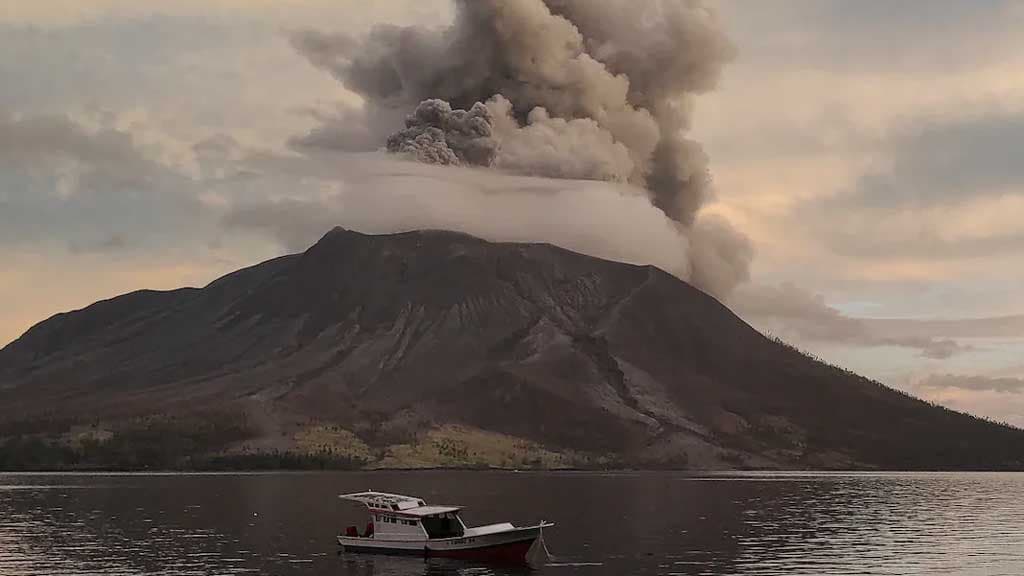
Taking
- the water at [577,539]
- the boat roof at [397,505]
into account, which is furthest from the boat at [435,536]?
the water at [577,539]

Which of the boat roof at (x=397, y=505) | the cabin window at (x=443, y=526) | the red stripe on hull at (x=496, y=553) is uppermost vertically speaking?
the boat roof at (x=397, y=505)

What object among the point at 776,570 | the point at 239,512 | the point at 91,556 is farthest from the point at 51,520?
the point at 776,570

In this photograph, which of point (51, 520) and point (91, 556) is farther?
point (51, 520)

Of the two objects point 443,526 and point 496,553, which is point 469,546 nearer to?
point 496,553

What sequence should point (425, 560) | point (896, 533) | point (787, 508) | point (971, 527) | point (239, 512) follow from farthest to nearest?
point (787, 508) → point (239, 512) → point (971, 527) → point (896, 533) → point (425, 560)

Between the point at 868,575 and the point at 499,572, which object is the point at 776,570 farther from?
the point at 499,572

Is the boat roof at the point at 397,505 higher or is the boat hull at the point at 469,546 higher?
the boat roof at the point at 397,505

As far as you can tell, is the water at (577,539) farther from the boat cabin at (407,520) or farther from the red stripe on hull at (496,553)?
the boat cabin at (407,520)

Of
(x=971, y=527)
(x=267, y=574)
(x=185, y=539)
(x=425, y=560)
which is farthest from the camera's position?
(x=971, y=527)
